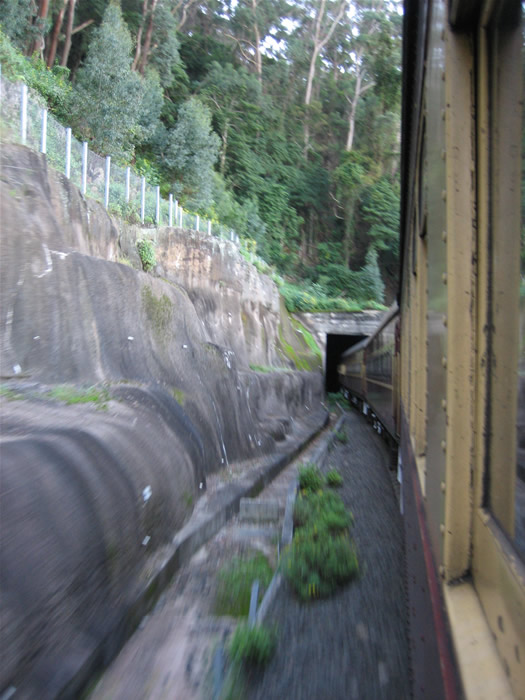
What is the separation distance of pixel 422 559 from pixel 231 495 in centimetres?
486

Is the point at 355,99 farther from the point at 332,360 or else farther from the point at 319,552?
the point at 319,552

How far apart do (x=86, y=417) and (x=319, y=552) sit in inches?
97.8

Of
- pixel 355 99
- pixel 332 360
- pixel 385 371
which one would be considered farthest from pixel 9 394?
pixel 355 99

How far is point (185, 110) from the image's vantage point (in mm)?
31094

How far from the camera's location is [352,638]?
389cm

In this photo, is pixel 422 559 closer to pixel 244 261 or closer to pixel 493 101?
pixel 493 101

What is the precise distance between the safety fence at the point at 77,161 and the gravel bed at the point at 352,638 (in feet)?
30.3

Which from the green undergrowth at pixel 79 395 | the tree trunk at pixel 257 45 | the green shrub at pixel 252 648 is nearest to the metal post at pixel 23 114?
the green undergrowth at pixel 79 395

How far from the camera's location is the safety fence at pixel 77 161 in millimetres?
10719

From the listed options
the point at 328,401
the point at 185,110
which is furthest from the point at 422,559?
the point at 185,110

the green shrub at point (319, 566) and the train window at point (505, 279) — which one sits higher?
the train window at point (505, 279)

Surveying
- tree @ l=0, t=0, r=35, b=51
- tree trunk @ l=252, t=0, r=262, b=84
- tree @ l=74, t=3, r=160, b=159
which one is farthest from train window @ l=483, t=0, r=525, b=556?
tree trunk @ l=252, t=0, r=262, b=84

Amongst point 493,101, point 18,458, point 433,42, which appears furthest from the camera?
point 18,458

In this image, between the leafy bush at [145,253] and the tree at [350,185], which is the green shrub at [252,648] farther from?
the tree at [350,185]
